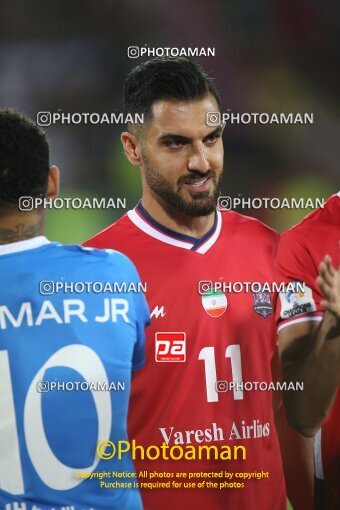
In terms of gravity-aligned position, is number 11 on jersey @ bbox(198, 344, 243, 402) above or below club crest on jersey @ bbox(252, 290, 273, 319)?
below

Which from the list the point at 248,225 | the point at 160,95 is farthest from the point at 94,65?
the point at 248,225

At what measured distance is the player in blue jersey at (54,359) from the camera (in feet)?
5.92

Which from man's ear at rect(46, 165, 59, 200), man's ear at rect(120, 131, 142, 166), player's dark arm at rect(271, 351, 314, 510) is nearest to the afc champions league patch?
player's dark arm at rect(271, 351, 314, 510)

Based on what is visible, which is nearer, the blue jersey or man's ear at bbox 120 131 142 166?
the blue jersey

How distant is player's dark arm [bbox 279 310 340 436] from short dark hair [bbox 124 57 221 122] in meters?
0.64

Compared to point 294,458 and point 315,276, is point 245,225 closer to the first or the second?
point 315,276

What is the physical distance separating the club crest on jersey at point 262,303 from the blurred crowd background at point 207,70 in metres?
0.19

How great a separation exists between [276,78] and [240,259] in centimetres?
50

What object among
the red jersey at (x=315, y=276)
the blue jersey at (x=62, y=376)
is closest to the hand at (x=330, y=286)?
the red jersey at (x=315, y=276)

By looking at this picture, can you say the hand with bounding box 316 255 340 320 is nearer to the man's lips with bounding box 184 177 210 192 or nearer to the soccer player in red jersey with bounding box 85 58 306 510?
the soccer player in red jersey with bounding box 85 58 306 510

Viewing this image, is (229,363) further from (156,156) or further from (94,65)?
(94,65)

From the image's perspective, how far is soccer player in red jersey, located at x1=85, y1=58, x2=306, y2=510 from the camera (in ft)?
6.12

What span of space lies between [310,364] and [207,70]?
822mm

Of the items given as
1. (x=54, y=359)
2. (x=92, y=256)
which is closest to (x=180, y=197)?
(x=92, y=256)
